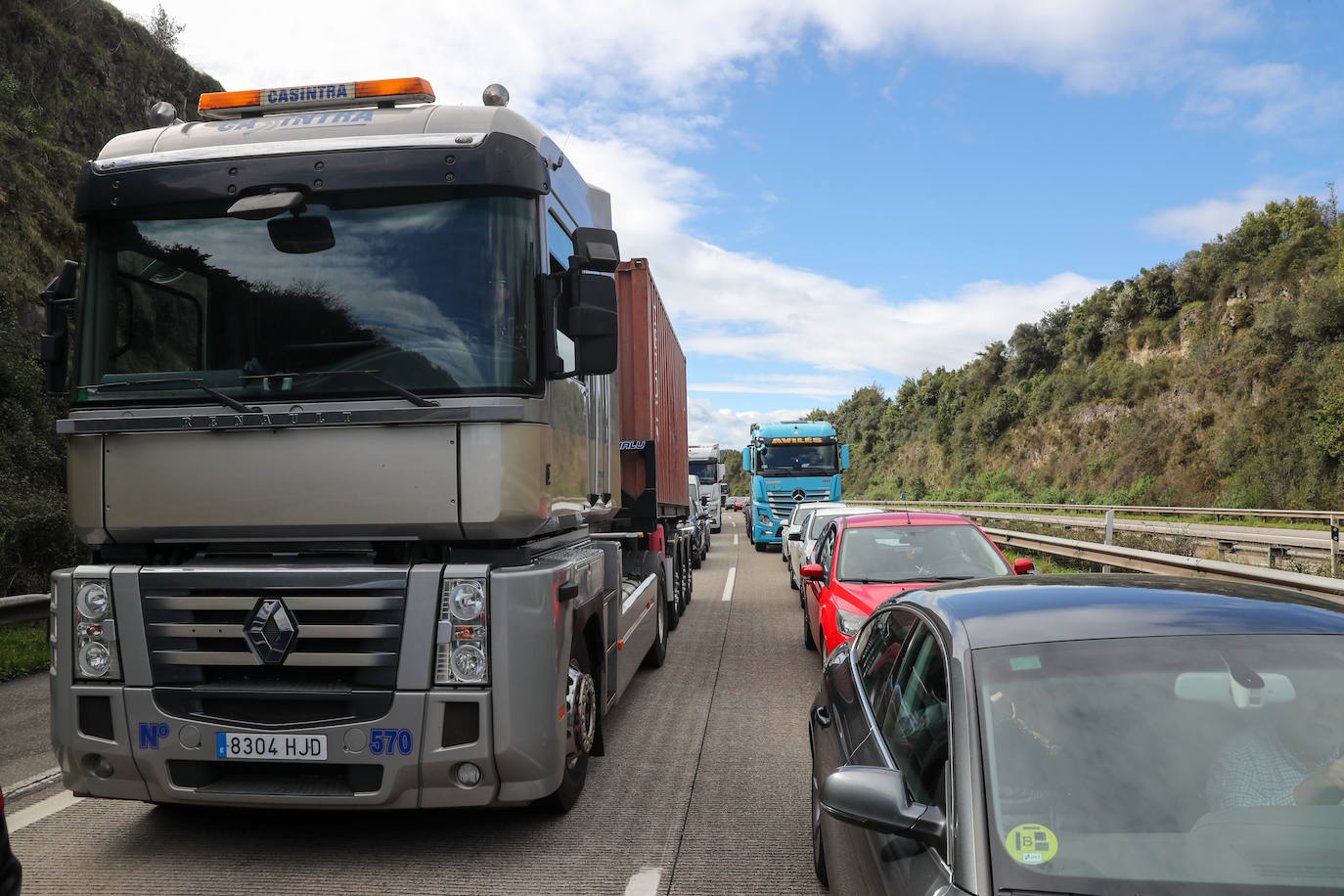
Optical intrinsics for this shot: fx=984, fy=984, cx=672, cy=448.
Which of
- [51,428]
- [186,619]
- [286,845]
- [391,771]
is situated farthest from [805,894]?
[51,428]

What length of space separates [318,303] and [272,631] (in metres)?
1.49

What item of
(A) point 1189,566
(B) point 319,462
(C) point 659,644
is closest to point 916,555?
(C) point 659,644

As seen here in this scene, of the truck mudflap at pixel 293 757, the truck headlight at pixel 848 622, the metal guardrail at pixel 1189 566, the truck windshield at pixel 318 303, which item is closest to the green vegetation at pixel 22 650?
the truck mudflap at pixel 293 757

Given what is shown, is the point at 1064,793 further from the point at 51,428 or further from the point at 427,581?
the point at 51,428

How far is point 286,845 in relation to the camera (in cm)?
477

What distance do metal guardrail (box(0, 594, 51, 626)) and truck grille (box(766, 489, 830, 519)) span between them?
20053 millimetres

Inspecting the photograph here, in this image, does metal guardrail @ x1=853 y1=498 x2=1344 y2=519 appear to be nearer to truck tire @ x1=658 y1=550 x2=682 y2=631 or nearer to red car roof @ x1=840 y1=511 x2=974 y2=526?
truck tire @ x1=658 y1=550 x2=682 y2=631

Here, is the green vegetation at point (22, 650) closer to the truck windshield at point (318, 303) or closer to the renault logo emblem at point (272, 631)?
the truck windshield at point (318, 303)

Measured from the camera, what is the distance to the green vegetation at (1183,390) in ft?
117

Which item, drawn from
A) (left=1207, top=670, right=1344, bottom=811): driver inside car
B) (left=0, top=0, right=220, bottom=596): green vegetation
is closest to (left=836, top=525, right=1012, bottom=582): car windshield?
(left=1207, top=670, right=1344, bottom=811): driver inside car

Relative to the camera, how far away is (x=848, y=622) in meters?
7.36

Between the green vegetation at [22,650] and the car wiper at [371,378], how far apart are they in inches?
204

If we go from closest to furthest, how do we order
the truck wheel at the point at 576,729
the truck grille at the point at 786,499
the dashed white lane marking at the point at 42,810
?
the truck wheel at the point at 576,729 < the dashed white lane marking at the point at 42,810 < the truck grille at the point at 786,499

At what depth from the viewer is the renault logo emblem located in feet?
14.1
